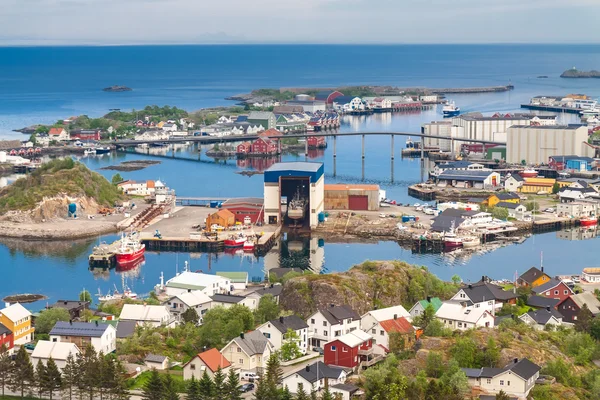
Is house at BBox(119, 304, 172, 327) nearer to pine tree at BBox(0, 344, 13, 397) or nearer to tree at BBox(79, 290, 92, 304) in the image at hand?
tree at BBox(79, 290, 92, 304)

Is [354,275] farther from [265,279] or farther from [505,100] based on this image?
[505,100]

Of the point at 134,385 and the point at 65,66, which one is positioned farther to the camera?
the point at 65,66

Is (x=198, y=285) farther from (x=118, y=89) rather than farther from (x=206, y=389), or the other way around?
(x=118, y=89)

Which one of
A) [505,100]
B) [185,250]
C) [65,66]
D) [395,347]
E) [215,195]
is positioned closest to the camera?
[395,347]

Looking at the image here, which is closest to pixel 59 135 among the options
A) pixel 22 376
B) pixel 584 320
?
pixel 584 320

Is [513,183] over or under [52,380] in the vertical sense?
under

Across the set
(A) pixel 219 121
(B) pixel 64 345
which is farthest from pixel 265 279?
(A) pixel 219 121

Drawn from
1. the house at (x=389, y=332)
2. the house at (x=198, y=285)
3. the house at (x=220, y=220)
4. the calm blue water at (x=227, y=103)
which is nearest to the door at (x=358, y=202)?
the calm blue water at (x=227, y=103)
